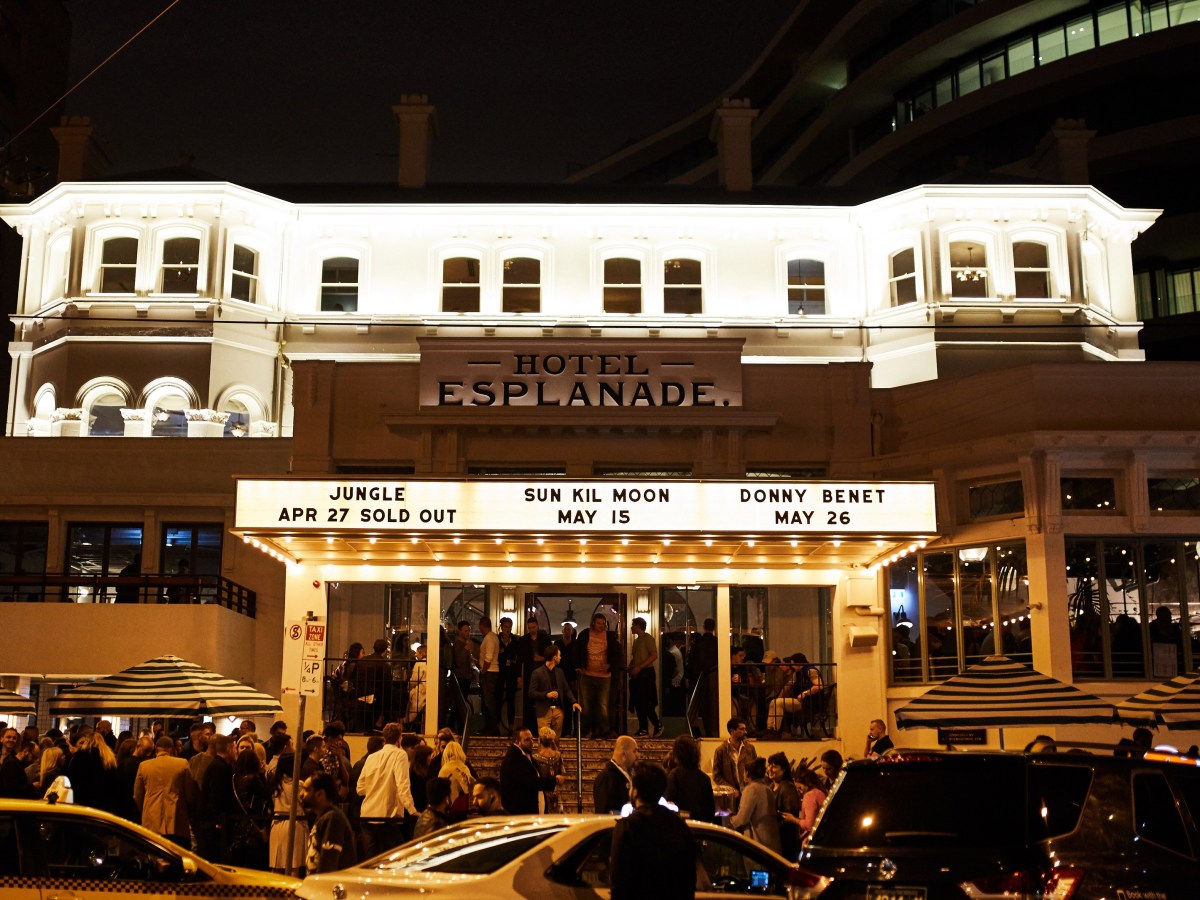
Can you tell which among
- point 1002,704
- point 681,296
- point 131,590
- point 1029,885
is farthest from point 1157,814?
point 681,296

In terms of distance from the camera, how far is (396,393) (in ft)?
87.5

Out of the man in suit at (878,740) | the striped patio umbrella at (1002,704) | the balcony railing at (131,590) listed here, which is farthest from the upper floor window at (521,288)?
the man in suit at (878,740)

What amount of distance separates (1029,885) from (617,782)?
6.04 meters

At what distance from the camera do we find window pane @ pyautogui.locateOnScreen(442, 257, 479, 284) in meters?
33.1

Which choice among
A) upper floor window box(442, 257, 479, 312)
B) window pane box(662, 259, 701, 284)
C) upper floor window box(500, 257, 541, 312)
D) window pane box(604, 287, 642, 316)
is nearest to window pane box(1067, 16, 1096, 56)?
window pane box(662, 259, 701, 284)

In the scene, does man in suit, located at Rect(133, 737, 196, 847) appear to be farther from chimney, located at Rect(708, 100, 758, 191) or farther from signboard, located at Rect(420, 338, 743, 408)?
chimney, located at Rect(708, 100, 758, 191)

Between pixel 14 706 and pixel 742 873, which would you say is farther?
pixel 14 706

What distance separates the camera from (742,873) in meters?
9.98

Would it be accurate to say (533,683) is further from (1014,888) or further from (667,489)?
(1014,888)

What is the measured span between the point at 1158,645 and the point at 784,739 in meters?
6.24

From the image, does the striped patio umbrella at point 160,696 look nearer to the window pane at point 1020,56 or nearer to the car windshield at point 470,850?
the car windshield at point 470,850

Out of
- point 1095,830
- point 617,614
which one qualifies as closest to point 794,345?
point 617,614

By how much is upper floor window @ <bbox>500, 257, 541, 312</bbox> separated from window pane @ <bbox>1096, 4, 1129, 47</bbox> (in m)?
29.5

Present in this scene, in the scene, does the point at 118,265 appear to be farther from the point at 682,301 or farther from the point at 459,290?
the point at 682,301
